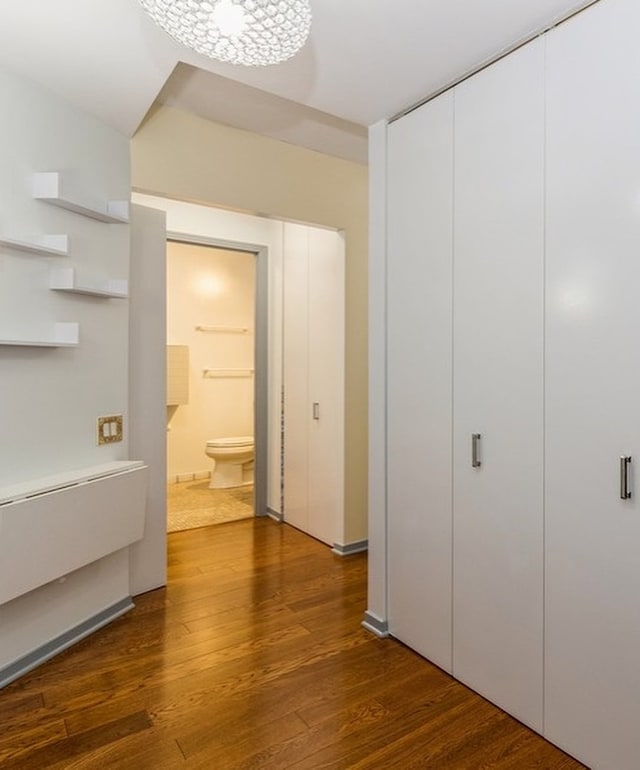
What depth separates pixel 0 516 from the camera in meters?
1.88

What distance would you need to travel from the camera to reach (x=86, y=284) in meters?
2.38

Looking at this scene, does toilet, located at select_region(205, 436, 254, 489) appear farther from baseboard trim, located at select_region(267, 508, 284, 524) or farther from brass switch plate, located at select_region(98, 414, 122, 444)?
brass switch plate, located at select_region(98, 414, 122, 444)

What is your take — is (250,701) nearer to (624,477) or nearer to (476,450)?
(476,450)

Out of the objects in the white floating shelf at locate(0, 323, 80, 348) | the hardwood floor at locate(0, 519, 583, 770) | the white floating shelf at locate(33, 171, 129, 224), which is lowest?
the hardwood floor at locate(0, 519, 583, 770)

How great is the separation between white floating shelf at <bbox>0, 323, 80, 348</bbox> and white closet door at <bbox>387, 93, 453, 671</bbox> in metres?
1.44

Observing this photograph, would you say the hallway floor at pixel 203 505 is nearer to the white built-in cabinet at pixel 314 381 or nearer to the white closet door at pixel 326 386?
the white built-in cabinet at pixel 314 381

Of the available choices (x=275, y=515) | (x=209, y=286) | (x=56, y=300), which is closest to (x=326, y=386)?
(x=275, y=515)

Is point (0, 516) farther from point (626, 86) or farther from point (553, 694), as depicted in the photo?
point (626, 86)

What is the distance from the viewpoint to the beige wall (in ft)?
9.12

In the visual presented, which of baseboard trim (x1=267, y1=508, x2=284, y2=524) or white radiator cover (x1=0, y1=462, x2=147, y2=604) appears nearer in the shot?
white radiator cover (x1=0, y1=462, x2=147, y2=604)

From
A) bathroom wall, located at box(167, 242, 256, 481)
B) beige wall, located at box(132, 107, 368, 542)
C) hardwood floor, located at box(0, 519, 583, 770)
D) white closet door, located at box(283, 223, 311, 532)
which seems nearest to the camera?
hardwood floor, located at box(0, 519, 583, 770)

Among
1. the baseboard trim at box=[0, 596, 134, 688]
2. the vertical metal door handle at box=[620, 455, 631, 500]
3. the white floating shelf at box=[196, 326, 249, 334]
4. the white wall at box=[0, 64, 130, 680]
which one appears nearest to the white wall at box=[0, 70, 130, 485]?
the white wall at box=[0, 64, 130, 680]

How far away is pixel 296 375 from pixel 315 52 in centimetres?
247

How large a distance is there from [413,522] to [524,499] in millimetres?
618
